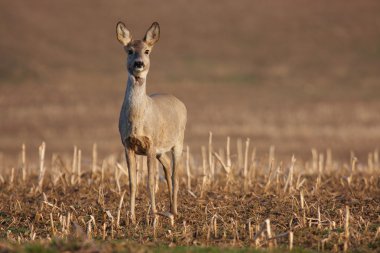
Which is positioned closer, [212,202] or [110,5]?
[212,202]

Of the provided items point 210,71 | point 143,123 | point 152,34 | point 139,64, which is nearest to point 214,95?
point 210,71

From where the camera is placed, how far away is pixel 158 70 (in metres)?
71.9

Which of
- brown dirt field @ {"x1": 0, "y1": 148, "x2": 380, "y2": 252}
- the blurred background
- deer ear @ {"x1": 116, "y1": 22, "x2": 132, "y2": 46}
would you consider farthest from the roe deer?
the blurred background

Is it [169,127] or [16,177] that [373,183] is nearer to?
[169,127]

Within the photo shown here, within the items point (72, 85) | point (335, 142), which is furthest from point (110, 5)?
point (335, 142)

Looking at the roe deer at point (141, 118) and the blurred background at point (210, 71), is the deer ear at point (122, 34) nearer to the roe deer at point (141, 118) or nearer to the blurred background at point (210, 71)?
the roe deer at point (141, 118)

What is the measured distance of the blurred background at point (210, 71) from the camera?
39969 millimetres

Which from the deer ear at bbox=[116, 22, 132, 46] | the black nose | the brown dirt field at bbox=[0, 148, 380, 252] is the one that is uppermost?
the deer ear at bbox=[116, 22, 132, 46]

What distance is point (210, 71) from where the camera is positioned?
73.6 metres

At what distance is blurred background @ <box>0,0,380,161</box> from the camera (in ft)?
131

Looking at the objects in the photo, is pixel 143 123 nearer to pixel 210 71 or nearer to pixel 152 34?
pixel 152 34

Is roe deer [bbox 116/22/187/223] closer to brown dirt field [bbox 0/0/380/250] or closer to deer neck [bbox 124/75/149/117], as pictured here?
deer neck [bbox 124/75/149/117]

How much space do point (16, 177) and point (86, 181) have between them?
1946 millimetres

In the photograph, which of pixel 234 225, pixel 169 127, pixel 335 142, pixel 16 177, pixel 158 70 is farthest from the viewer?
pixel 158 70
